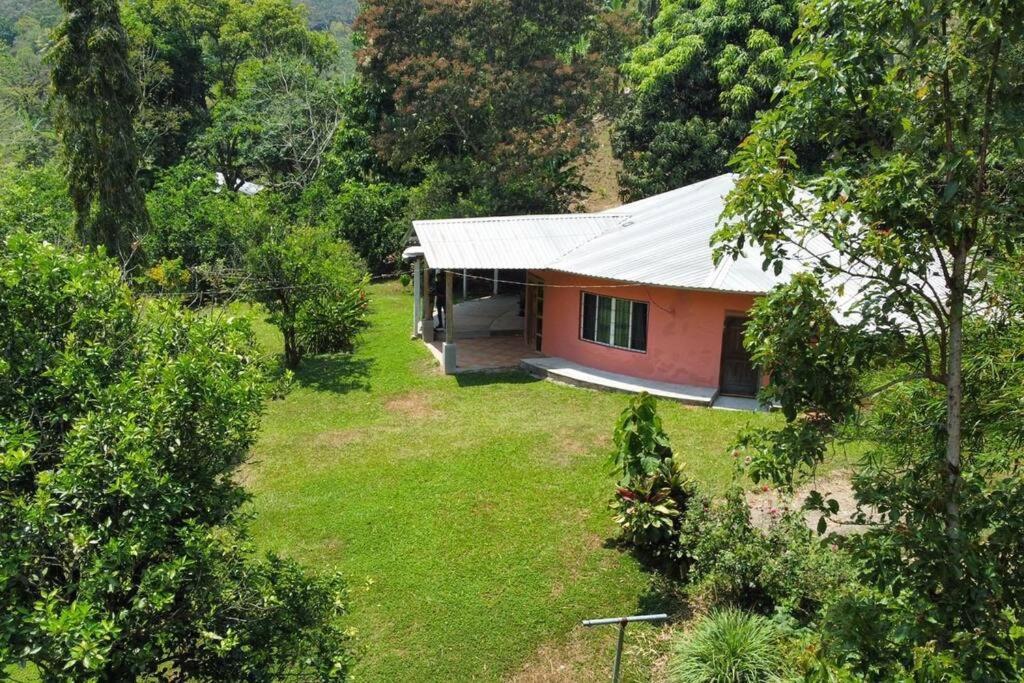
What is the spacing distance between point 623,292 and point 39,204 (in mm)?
20270

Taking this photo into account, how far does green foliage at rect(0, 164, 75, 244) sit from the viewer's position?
18359 mm

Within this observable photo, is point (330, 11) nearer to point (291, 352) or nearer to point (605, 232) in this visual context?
point (605, 232)

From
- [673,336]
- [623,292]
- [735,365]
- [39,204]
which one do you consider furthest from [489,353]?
[39,204]

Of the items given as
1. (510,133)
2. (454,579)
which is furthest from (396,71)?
(454,579)

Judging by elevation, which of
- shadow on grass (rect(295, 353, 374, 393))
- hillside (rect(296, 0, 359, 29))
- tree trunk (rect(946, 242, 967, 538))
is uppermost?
hillside (rect(296, 0, 359, 29))

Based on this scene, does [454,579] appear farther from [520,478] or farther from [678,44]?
[678,44]

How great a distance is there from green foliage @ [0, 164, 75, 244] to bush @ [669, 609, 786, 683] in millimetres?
12979

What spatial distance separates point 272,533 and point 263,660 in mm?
7400

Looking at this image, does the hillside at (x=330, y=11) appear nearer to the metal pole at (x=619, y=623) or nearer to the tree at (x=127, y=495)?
the metal pole at (x=619, y=623)

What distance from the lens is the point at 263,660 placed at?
5688 millimetres

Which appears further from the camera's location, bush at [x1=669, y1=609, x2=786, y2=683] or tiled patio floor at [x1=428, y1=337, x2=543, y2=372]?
tiled patio floor at [x1=428, y1=337, x2=543, y2=372]

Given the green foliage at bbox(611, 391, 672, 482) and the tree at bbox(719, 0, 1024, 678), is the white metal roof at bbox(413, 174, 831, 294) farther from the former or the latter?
the tree at bbox(719, 0, 1024, 678)

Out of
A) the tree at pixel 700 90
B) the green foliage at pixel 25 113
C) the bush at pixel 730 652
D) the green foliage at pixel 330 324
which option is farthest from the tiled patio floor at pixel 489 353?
the green foliage at pixel 25 113

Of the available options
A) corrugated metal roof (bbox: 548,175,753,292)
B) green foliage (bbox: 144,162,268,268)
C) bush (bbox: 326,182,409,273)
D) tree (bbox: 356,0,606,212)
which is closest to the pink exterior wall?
corrugated metal roof (bbox: 548,175,753,292)
